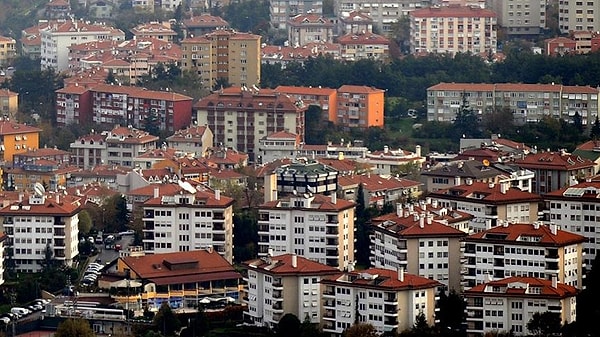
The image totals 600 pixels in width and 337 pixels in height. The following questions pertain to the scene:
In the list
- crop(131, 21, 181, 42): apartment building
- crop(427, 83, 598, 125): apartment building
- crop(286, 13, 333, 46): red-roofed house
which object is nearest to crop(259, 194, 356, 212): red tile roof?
crop(427, 83, 598, 125): apartment building

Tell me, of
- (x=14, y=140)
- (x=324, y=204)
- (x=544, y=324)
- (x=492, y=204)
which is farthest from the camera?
(x=14, y=140)

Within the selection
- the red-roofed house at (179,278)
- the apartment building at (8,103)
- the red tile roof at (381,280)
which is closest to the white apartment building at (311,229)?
the red-roofed house at (179,278)

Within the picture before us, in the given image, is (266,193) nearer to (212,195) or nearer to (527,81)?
(212,195)

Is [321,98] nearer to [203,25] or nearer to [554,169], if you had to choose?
[554,169]

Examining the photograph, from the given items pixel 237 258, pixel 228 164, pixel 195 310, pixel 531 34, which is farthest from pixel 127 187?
pixel 531 34

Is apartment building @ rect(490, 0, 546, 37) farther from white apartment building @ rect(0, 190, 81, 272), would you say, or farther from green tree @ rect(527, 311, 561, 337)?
green tree @ rect(527, 311, 561, 337)

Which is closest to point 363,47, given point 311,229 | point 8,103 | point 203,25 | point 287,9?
point 203,25
